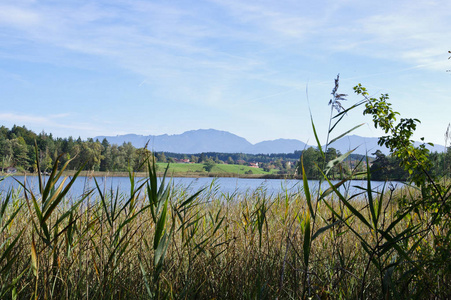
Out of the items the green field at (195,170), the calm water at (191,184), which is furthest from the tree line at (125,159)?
the green field at (195,170)

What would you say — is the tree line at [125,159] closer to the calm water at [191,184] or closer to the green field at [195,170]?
the calm water at [191,184]

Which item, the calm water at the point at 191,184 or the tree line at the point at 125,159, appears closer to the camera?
the tree line at the point at 125,159

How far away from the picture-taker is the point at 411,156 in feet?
7.64

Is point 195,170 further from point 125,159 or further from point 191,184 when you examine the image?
point 125,159

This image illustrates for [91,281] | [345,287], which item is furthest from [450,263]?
[91,281]

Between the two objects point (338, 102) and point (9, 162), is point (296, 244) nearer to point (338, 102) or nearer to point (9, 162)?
point (338, 102)

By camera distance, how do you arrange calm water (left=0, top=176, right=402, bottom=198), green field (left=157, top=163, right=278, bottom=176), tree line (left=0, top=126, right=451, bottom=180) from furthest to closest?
green field (left=157, top=163, right=278, bottom=176), calm water (left=0, top=176, right=402, bottom=198), tree line (left=0, top=126, right=451, bottom=180)

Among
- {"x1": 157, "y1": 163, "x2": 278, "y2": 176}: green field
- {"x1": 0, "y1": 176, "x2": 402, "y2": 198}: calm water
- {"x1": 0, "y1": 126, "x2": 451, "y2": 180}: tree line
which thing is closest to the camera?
{"x1": 0, "y1": 126, "x2": 451, "y2": 180}: tree line

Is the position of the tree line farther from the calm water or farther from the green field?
the green field

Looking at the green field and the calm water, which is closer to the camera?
the calm water

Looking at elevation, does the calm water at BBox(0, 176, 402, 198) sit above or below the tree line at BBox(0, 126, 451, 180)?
below

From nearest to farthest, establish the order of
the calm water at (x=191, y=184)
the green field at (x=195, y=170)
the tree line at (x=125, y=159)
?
the tree line at (x=125, y=159)
the calm water at (x=191, y=184)
the green field at (x=195, y=170)

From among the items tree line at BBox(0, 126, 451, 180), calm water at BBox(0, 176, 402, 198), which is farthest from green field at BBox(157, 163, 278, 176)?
tree line at BBox(0, 126, 451, 180)

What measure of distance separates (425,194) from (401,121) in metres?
0.50
